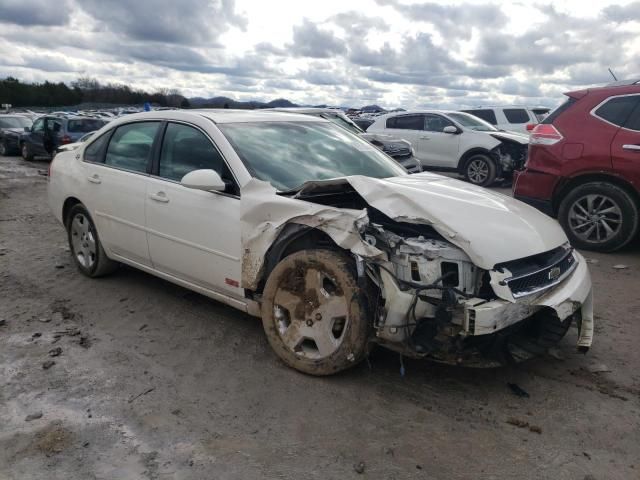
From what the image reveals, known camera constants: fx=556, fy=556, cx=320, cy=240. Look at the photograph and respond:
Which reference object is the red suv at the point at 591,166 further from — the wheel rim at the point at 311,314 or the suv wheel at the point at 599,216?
the wheel rim at the point at 311,314

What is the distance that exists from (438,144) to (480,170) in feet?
4.17

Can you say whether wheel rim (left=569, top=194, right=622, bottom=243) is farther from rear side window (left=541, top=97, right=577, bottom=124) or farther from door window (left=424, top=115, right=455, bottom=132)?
door window (left=424, top=115, right=455, bottom=132)

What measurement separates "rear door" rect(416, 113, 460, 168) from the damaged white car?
887 cm

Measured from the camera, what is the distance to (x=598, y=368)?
3.66m

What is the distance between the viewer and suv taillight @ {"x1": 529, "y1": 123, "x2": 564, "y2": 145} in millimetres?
6691

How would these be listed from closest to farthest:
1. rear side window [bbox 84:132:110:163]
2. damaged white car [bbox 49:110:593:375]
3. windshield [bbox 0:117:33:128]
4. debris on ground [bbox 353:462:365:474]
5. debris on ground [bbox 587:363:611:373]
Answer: debris on ground [bbox 353:462:365:474], damaged white car [bbox 49:110:593:375], debris on ground [bbox 587:363:611:373], rear side window [bbox 84:132:110:163], windshield [bbox 0:117:33:128]

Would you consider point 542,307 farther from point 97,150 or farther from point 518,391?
point 97,150

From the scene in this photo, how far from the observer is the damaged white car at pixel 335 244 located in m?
3.10

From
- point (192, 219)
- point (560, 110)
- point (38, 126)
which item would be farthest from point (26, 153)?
point (560, 110)

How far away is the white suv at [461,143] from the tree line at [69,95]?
62729mm

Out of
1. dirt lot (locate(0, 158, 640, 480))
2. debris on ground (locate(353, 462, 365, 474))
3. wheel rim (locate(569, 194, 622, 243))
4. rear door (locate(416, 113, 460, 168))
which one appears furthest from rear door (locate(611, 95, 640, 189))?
rear door (locate(416, 113, 460, 168))

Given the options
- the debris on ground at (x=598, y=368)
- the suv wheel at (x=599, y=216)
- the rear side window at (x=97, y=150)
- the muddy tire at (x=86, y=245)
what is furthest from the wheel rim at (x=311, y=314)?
the suv wheel at (x=599, y=216)

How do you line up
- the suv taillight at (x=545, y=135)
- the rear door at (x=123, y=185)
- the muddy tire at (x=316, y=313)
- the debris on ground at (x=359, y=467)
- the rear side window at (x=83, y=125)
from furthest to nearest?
the rear side window at (x=83, y=125), the suv taillight at (x=545, y=135), the rear door at (x=123, y=185), the muddy tire at (x=316, y=313), the debris on ground at (x=359, y=467)

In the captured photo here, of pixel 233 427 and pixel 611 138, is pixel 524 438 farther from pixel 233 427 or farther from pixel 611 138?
pixel 611 138
